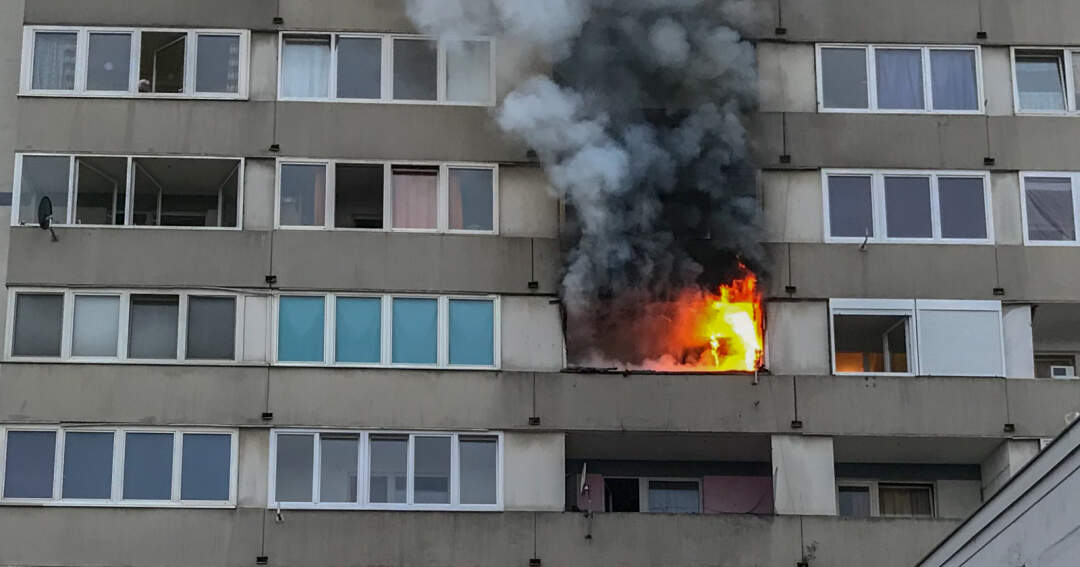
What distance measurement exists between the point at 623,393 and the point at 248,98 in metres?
9.08

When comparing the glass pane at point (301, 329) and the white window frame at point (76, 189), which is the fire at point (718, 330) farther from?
the white window frame at point (76, 189)

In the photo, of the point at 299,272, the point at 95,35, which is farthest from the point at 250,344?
the point at 95,35

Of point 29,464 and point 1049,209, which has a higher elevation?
point 1049,209

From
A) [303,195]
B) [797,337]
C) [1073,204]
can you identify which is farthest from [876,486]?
[303,195]

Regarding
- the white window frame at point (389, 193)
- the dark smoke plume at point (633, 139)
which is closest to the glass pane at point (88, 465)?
the white window frame at point (389, 193)

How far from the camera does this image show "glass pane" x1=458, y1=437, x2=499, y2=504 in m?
34.0

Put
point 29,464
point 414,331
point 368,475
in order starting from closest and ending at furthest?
point 29,464 < point 368,475 < point 414,331

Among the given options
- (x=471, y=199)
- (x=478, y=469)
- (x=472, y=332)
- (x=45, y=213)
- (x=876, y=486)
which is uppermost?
(x=471, y=199)

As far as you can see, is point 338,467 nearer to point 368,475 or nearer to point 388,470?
point 368,475

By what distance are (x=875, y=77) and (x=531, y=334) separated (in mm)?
8491

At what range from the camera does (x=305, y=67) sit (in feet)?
119

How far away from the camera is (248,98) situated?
118ft

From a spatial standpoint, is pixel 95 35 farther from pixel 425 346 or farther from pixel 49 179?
pixel 425 346

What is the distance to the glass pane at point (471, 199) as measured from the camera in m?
35.7
